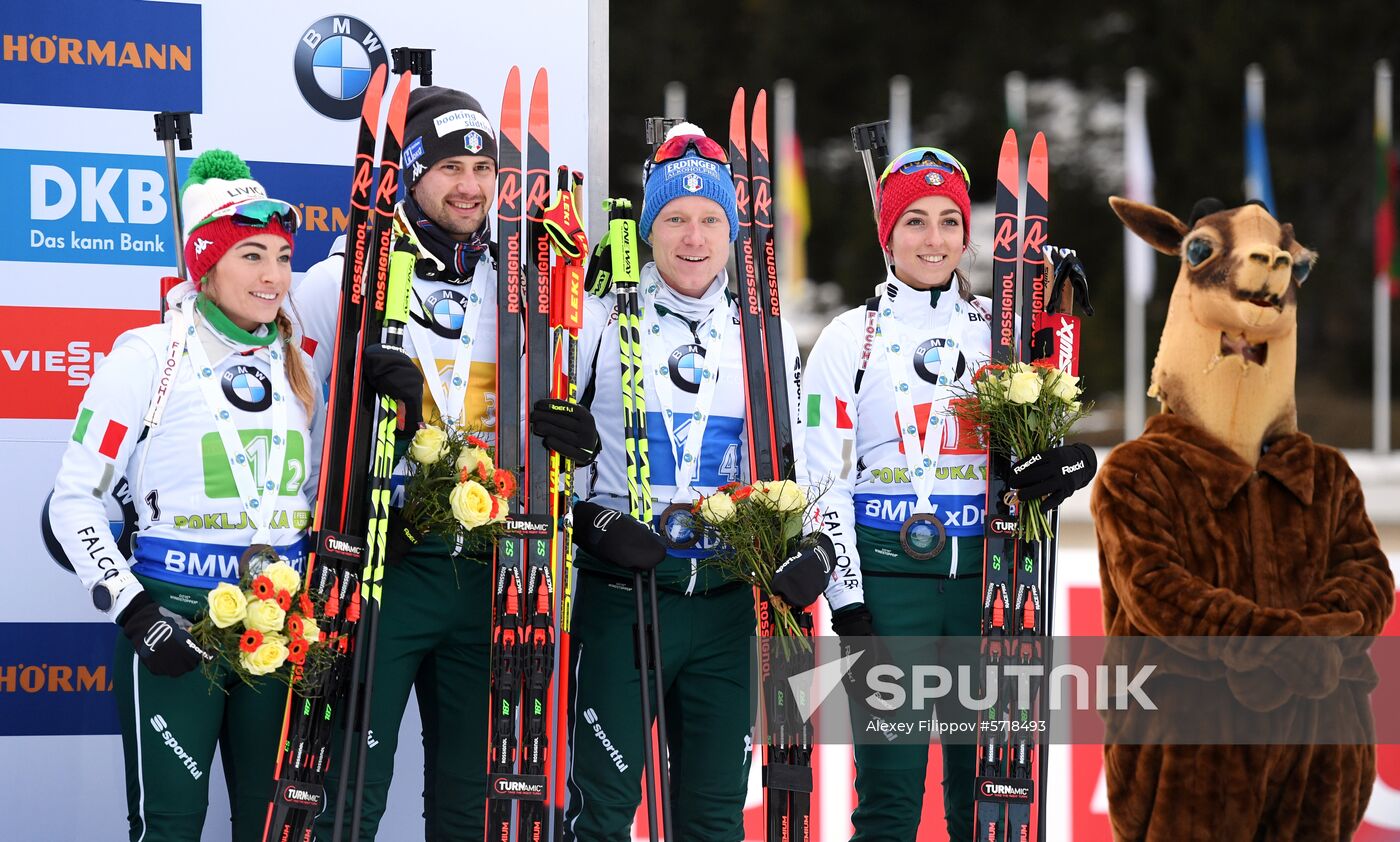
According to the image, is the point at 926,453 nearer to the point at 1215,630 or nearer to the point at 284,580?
the point at 1215,630

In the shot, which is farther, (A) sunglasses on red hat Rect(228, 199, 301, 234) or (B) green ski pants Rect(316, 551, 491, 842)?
(B) green ski pants Rect(316, 551, 491, 842)

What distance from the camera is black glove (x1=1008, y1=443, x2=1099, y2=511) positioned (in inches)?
151

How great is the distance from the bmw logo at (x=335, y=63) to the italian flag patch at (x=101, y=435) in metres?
1.40

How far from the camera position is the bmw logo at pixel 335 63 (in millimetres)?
4508

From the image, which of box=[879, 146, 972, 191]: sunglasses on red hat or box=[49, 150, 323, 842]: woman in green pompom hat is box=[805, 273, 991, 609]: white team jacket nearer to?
box=[879, 146, 972, 191]: sunglasses on red hat

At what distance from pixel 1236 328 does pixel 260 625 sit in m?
2.59

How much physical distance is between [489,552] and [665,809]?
0.76 metres

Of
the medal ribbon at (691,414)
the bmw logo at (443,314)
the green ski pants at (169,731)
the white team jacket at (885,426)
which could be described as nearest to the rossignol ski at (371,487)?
the bmw logo at (443,314)

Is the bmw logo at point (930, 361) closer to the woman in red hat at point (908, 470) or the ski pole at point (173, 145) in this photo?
the woman in red hat at point (908, 470)

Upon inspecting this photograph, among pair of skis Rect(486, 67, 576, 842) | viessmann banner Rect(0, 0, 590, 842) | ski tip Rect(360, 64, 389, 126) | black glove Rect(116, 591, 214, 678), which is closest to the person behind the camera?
black glove Rect(116, 591, 214, 678)

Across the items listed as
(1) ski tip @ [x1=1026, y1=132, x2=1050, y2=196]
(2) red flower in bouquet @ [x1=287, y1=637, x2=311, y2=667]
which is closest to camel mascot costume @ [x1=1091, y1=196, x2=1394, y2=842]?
(1) ski tip @ [x1=1026, y1=132, x2=1050, y2=196]

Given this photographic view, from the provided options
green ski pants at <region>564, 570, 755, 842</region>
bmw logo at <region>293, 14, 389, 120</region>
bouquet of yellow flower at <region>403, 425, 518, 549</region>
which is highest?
bmw logo at <region>293, 14, 389, 120</region>

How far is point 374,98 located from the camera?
12.8ft

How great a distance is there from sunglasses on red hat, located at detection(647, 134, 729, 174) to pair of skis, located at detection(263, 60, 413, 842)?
649 mm
